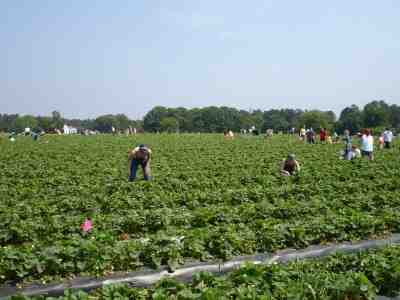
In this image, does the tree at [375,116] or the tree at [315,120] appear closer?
the tree at [375,116]

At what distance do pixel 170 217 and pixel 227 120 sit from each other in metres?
120

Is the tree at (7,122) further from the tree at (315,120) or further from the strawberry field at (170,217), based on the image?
the strawberry field at (170,217)

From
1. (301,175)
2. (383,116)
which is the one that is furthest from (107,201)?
(383,116)

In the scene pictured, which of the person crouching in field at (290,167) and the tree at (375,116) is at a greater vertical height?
the tree at (375,116)

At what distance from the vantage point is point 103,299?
18.3ft


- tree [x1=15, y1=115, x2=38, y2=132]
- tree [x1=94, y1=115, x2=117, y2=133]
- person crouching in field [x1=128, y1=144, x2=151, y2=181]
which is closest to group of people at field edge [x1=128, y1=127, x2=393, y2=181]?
person crouching in field [x1=128, y1=144, x2=151, y2=181]

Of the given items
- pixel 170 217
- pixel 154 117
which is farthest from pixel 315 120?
pixel 170 217

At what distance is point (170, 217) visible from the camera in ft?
31.8

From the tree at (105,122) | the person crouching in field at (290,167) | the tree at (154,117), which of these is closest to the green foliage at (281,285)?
the person crouching in field at (290,167)

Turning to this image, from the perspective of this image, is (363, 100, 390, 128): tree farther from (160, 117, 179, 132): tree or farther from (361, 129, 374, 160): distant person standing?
(361, 129, 374, 160): distant person standing

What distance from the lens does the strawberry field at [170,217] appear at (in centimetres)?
710

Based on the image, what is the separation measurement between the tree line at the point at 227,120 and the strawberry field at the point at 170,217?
96.0 meters

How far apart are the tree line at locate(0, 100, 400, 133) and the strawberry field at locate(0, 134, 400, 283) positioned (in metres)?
96.0

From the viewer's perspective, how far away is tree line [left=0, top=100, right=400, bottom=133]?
110000 millimetres
